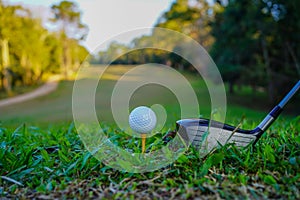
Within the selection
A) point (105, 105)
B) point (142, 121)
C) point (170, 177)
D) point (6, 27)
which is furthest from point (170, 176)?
point (6, 27)

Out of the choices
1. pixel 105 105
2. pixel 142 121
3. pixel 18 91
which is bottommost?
pixel 105 105

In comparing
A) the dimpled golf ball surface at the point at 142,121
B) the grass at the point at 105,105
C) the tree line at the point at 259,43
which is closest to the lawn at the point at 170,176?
the dimpled golf ball surface at the point at 142,121

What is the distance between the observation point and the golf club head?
1.91 metres

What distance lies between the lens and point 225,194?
146cm

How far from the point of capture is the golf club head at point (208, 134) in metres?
1.91

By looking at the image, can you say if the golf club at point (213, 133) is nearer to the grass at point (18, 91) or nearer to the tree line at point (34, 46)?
the tree line at point (34, 46)

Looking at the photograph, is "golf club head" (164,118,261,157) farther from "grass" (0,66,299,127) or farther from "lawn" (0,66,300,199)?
"grass" (0,66,299,127)

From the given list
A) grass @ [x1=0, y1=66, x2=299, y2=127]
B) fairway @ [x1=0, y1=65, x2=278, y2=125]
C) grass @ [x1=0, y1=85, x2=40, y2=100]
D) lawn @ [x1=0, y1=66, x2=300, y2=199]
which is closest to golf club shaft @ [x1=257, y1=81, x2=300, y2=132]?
lawn @ [x1=0, y1=66, x2=300, y2=199]

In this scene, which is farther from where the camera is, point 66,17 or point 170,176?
point 66,17

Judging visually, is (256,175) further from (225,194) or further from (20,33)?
(20,33)

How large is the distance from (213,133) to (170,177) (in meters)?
0.46

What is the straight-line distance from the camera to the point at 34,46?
23.0m

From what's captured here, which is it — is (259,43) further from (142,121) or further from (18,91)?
(18,91)

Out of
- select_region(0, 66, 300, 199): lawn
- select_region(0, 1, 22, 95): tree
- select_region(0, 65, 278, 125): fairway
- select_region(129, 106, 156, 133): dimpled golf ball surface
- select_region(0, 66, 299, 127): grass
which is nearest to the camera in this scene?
select_region(0, 66, 300, 199): lawn
